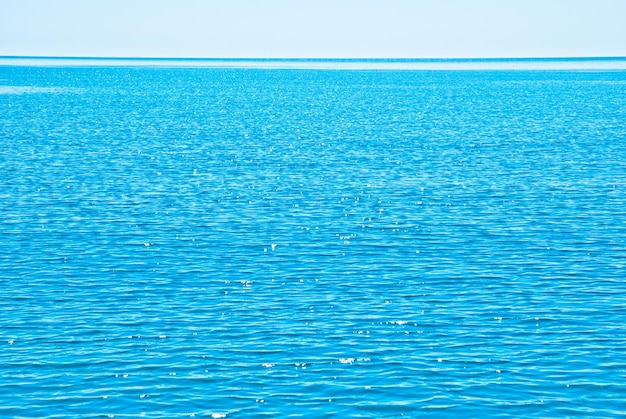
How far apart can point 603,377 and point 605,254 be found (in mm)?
18493

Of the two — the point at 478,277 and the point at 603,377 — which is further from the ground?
the point at 478,277

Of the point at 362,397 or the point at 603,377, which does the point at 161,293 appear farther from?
the point at 603,377

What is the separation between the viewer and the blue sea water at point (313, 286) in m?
31.6

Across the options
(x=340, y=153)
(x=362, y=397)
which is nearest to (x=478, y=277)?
(x=362, y=397)

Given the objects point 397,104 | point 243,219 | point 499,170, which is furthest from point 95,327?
point 397,104

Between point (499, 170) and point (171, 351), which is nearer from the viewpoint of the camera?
point (171, 351)

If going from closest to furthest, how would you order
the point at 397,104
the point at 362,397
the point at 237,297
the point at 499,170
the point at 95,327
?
the point at 362,397
the point at 95,327
the point at 237,297
the point at 499,170
the point at 397,104

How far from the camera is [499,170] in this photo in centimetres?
8369

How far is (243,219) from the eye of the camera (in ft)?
199

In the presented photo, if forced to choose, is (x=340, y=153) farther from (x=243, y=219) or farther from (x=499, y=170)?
(x=243, y=219)

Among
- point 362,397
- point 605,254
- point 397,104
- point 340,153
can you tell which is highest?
point 397,104

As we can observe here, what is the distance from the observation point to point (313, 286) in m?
44.1

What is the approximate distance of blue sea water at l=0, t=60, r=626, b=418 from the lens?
31.6 meters

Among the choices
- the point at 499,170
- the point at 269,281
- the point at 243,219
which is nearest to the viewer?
the point at 269,281
